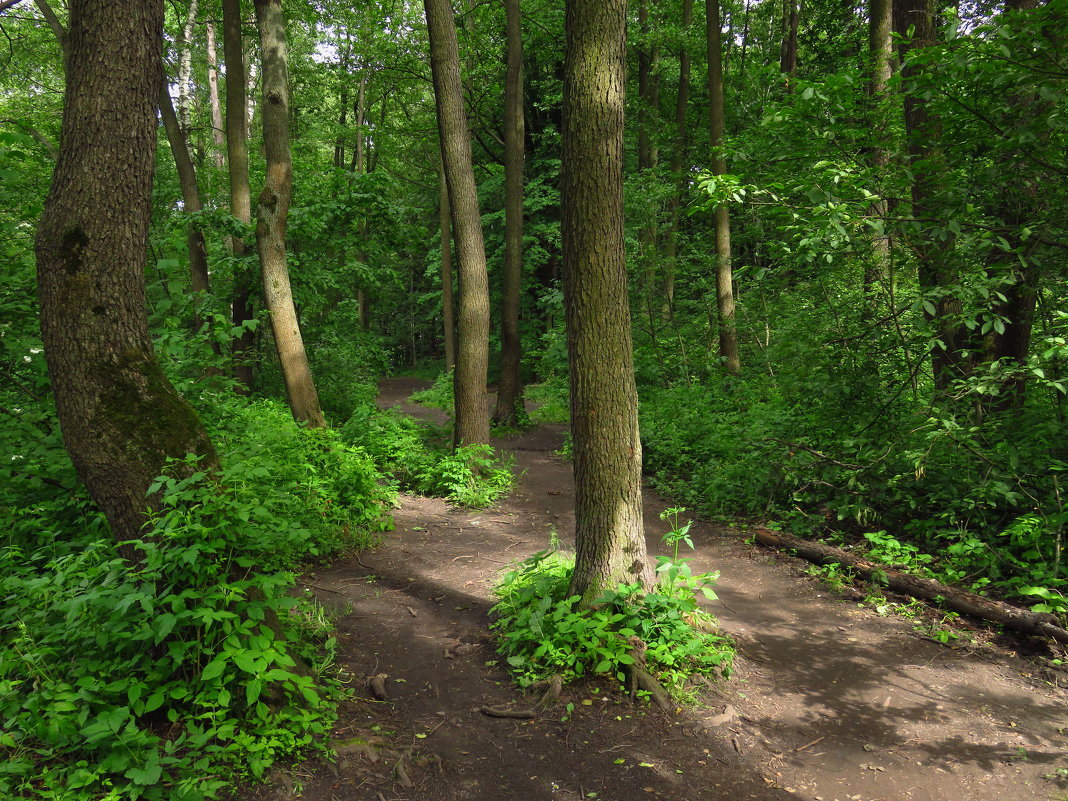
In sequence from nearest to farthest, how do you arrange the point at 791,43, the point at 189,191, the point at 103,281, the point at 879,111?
the point at 103,281 < the point at 879,111 < the point at 189,191 < the point at 791,43

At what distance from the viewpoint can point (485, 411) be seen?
980 cm

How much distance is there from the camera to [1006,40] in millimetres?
4473

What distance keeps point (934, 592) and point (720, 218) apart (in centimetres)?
900

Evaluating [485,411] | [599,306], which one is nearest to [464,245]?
[485,411]

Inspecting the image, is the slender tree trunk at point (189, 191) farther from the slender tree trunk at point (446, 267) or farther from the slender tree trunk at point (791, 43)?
the slender tree trunk at point (791, 43)

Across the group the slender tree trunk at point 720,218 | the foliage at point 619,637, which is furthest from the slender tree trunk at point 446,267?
the foliage at point 619,637

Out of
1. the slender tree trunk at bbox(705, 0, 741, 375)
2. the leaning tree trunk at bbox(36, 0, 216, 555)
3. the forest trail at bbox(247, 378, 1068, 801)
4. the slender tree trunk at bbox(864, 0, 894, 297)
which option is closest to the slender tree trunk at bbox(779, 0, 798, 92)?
the slender tree trunk at bbox(705, 0, 741, 375)

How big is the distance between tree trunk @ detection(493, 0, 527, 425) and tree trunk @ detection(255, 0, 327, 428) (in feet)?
17.0

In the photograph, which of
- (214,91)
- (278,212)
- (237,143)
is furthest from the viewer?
(214,91)

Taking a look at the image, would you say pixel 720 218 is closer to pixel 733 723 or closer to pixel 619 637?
pixel 619 637

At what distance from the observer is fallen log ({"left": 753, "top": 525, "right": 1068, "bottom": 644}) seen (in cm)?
446

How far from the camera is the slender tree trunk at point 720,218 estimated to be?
12.2 m

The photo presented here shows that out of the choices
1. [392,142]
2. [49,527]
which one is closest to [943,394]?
[49,527]

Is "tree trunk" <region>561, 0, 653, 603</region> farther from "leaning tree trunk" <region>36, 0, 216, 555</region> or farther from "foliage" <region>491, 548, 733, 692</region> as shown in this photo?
"leaning tree trunk" <region>36, 0, 216, 555</region>
